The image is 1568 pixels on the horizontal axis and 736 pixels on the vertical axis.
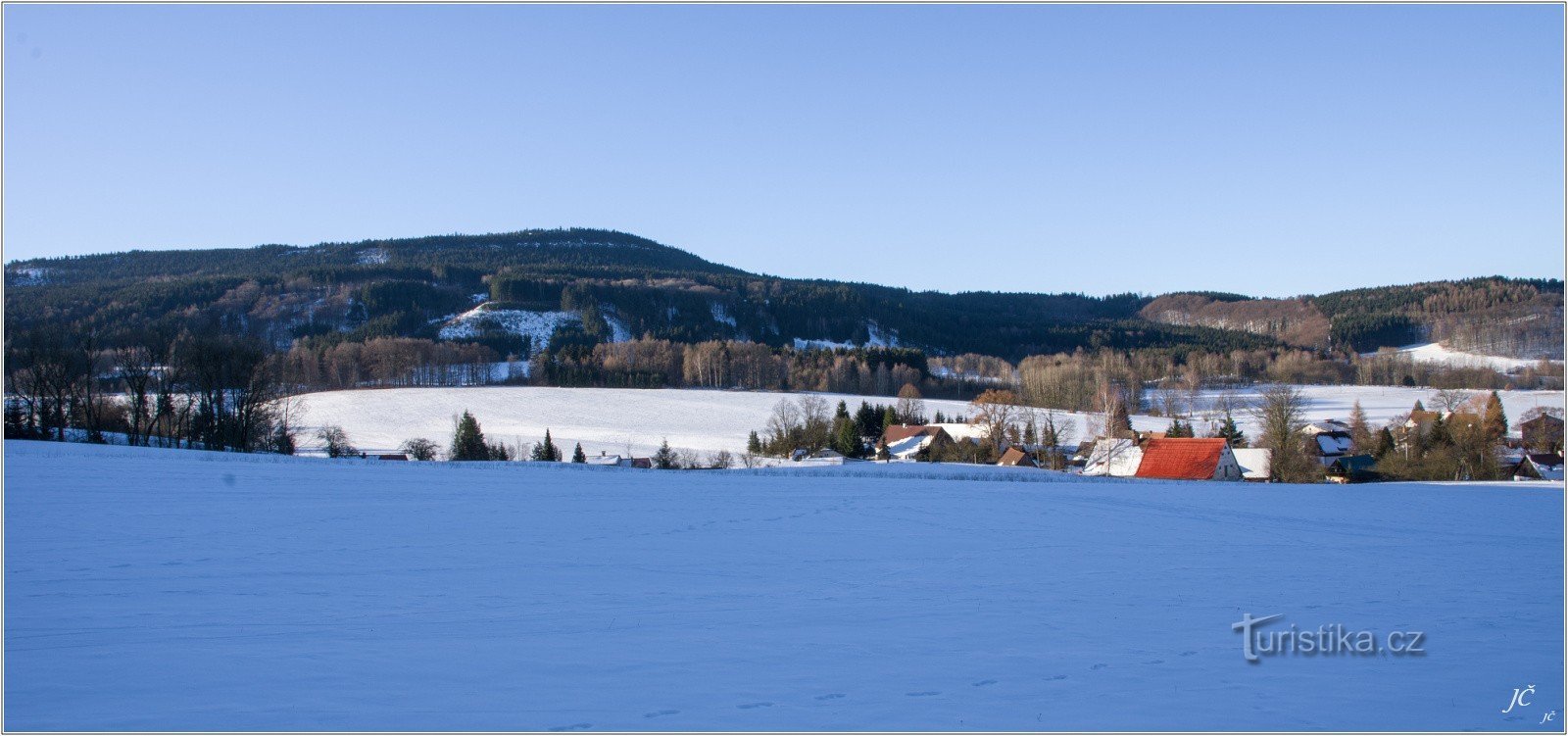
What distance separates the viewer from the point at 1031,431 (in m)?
56.8

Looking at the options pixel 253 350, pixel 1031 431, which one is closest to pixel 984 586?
pixel 253 350

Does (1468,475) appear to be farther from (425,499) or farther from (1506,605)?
(425,499)

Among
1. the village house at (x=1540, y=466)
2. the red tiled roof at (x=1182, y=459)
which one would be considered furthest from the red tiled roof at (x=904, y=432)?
the village house at (x=1540, y=466)

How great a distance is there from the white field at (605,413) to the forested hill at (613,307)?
35.9m

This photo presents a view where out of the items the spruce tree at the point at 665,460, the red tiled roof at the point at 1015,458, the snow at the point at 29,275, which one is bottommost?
the red tiled roof at the point at 1015,458

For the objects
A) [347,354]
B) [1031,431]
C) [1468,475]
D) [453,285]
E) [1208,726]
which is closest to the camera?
[1208,726]

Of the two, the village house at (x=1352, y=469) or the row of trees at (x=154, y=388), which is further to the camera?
the row of trees at (x=154, y=388)

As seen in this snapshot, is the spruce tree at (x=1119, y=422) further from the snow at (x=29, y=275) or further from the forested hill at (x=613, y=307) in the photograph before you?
the snow at (x=29, y=275)

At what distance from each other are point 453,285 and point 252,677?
155 m

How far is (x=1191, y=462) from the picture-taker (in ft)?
123

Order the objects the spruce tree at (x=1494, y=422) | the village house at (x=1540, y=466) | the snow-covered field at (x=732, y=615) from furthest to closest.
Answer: the spruce tree at (x=1494, y=422) < the village house at (x=1540, y=466) < the snow-covered field at (x=732, y=615)

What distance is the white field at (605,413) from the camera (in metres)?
58.2

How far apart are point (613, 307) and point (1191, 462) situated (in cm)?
11666

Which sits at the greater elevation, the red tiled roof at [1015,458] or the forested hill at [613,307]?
the forested hill at [613,307]
